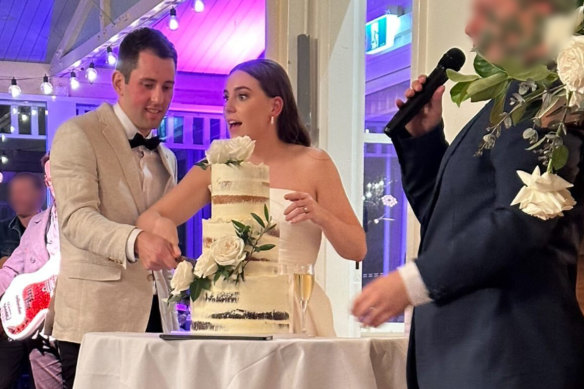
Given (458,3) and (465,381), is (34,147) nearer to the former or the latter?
(458,3)

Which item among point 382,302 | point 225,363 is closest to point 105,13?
point 225,363

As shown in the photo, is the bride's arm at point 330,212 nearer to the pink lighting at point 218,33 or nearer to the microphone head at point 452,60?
the microphone head at point 452,60

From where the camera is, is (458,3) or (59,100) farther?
(59,100)

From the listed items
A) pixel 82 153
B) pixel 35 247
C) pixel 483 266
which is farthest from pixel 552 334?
pixel 35 247

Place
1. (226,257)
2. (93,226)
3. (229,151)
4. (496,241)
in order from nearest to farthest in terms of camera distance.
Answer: (496,241), (226,257), (229,151), (93,226)

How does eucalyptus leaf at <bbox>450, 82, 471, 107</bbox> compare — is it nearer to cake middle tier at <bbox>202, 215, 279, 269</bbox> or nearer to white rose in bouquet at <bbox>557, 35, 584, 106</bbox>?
white rose in bouquet at <bbox>557, 35, 584, 106</bbox>

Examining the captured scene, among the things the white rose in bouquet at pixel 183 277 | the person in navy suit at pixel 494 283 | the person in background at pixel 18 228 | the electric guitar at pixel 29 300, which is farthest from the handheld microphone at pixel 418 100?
the person in background at pixel 18 228

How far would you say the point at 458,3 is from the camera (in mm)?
2758

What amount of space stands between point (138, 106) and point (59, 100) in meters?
6.57

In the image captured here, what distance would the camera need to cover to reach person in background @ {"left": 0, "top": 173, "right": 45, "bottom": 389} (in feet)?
14.5

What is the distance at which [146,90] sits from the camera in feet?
8.29

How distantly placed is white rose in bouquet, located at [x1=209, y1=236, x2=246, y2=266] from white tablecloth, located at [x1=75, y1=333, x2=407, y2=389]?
0.18 metres

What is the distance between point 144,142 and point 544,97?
1708 mm

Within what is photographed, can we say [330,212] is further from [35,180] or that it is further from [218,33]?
[218,33]
